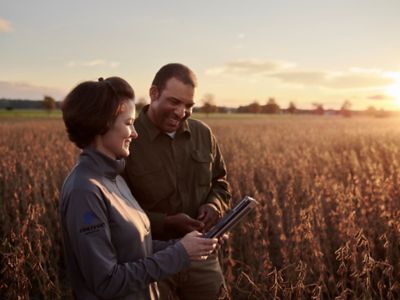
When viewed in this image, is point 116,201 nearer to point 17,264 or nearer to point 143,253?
point 143,253

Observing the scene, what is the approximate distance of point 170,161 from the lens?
8.75 feet

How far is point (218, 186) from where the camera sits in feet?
9.69

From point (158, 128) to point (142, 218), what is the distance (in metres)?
0.88

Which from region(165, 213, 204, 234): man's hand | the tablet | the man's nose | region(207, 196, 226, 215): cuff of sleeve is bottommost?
region(165, 213, 204, 234): man's hand

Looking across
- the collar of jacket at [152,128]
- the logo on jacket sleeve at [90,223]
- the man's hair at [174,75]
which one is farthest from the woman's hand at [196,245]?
the man's hair at [174,75]

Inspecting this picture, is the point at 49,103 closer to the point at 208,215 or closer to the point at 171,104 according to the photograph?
the point at 171,104

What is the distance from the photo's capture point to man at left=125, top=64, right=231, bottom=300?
2.54 metres

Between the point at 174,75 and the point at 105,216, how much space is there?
1.19 m

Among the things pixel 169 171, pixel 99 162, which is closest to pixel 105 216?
pixel 99 162

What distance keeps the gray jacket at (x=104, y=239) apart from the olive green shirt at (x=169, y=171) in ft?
2.38

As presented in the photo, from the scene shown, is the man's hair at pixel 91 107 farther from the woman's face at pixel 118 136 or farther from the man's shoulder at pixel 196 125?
the man's shoulder at pixel 196 125

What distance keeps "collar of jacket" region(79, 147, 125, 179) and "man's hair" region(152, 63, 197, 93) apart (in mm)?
910

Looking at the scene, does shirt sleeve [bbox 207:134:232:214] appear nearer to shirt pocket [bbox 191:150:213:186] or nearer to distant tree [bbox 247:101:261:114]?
shirt pocket [bbox 191:150:213:186]

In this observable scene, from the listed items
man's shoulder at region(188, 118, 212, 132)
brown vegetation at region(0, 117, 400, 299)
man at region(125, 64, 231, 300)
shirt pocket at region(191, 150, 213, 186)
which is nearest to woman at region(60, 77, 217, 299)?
brown vegetation at region(0, 117, 400, 299)
